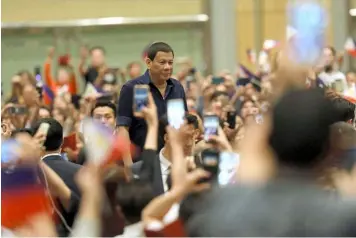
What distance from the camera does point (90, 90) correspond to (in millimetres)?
11961

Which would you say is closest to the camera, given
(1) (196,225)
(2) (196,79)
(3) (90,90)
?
(1) (196,225)

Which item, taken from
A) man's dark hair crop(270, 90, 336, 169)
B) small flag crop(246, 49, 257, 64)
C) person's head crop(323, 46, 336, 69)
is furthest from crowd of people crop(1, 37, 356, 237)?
small flag crop(246, 49, 257, 64)

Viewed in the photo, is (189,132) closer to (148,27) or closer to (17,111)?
(17,111)

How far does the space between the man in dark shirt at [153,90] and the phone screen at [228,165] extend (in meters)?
2.34

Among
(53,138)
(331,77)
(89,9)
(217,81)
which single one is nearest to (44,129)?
(53,138)

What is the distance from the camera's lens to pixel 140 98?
16.4 ft

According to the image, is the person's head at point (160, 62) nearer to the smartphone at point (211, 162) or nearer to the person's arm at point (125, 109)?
the person's arm at point (125, 109)

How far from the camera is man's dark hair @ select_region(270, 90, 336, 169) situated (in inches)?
130

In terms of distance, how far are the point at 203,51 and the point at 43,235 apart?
54.1 feet

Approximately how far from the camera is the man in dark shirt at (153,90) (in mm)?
6875

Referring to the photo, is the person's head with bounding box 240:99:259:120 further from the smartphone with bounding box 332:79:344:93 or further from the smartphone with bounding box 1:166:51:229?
the smartphone with bounding box 1:166:51:229

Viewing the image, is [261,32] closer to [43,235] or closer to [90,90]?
[90,90]

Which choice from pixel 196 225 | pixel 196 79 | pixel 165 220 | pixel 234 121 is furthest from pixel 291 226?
pixel 196 79

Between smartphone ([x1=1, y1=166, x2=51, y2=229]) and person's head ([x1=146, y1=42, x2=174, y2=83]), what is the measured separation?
306cm
